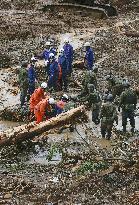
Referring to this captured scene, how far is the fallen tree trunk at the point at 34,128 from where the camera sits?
1409 centimetres

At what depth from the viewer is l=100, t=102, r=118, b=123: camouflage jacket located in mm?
15193

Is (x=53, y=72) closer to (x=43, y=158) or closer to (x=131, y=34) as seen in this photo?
(x=43, y=158)

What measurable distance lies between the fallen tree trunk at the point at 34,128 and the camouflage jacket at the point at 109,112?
0.59 meters

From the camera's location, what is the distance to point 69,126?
16.1 metres

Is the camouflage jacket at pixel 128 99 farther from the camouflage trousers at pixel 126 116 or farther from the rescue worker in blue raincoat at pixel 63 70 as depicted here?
the rescue worker in blue raincoat at pixel 63 70

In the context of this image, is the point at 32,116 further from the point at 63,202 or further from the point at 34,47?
the point at 34,47

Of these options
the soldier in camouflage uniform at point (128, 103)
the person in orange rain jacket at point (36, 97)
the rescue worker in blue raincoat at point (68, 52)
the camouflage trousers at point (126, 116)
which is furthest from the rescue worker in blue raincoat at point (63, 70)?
the camouflage trousers at point (126, 116)

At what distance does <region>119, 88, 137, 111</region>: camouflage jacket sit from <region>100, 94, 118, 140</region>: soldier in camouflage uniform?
526 millimetres

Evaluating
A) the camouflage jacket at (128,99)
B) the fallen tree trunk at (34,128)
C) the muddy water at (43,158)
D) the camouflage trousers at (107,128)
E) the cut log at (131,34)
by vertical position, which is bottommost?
the muddy water at (43,158)

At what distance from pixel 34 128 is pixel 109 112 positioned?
6.92 feet

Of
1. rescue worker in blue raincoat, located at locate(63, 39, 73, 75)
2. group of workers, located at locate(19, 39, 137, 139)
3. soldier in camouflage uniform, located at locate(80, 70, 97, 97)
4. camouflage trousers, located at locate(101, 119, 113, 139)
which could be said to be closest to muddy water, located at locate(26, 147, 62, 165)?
group of workers, located at locate(19, 39, 137, 139)

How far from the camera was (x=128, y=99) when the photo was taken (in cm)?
1565

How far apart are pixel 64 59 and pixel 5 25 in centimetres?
915

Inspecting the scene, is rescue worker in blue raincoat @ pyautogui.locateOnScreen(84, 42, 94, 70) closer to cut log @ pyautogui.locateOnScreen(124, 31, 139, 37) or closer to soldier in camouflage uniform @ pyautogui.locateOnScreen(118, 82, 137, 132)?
soldier in camouflage uniform @ pyautogui.locateOnScreen(118, 82, 137, 132)
